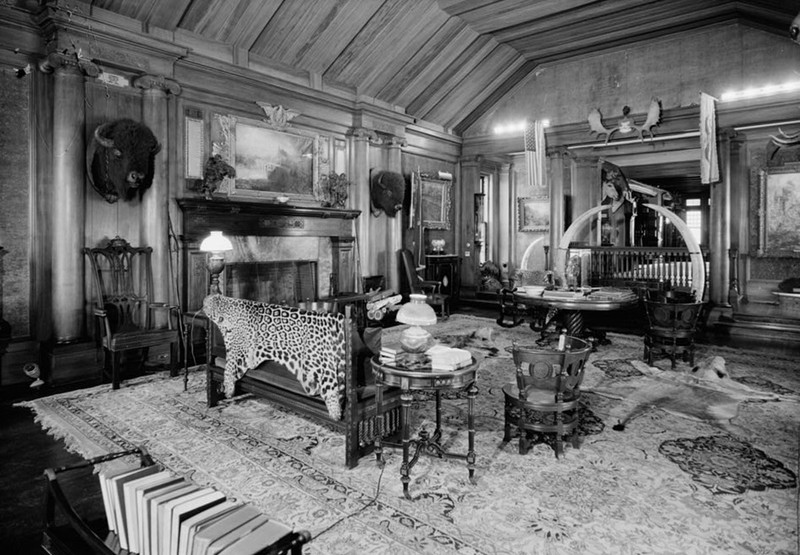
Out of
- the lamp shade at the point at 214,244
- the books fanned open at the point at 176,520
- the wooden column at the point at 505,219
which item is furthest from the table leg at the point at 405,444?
the wooden column at the point at 505,219

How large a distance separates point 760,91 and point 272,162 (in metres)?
7.63

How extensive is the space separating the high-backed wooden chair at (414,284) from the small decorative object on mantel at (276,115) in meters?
3.15

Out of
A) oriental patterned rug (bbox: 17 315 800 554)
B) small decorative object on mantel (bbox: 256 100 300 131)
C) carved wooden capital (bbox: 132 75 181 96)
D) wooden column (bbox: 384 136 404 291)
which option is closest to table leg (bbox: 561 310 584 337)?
oriental patterned rug (bbox: 17 315 800 554)

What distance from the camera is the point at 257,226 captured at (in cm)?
671

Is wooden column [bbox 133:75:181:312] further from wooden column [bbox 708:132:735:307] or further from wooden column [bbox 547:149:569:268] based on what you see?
wooden column [bbox 708:132:735:307]

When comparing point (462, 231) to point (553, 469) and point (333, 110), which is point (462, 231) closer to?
point (333, 110)

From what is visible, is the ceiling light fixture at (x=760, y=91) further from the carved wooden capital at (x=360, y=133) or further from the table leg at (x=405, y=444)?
Answer: the table leg at (x=405, y=444)

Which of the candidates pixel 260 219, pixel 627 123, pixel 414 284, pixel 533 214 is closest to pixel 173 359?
pixel 260 219

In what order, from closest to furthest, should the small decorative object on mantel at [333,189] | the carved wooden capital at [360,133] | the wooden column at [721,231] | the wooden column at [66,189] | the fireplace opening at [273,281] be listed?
the wooden column at [66,189] → the fireplace opening at [273,281] → the small decorative object on mantel at [333,189] → the wooden column at [721,231] → the carved wooden capital at [360,133]

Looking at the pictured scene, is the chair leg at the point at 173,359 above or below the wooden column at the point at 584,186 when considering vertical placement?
below

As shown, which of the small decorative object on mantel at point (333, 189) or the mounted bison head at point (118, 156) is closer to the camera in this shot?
the mounted bison head at point (118, 156)

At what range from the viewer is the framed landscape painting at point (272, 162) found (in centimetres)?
675

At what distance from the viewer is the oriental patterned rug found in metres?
2.39

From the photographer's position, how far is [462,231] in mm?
10898
